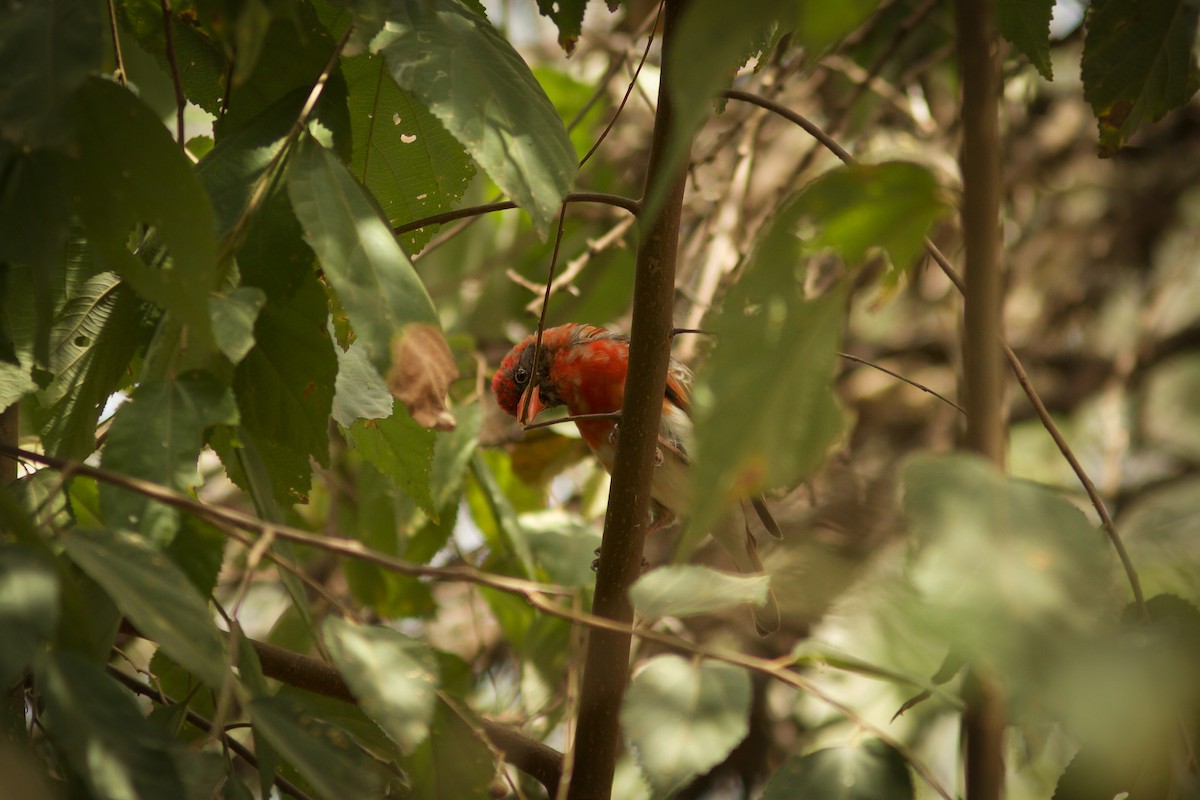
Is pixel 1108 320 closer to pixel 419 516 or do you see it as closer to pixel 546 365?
pixel 546 365

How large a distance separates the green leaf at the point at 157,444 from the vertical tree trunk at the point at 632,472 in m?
0.63

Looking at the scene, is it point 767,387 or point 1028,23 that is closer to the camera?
point 767,387

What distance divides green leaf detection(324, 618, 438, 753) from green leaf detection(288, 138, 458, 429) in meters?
0.24

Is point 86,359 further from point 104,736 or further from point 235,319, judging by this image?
point 104,736

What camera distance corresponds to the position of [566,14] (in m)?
1.87

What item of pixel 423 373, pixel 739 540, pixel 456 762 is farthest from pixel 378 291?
pixel 739 540

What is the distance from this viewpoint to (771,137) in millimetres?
4734

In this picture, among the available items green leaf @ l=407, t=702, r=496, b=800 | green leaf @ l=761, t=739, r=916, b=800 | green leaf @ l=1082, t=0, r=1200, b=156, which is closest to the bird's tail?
green leaf @ l=1082, t=0, r=1200, b=156

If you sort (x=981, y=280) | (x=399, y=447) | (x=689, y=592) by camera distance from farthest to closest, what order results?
(x=399, y=447), (x=689, y=592), (x=981, y=280)

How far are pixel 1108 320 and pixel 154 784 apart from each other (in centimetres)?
529

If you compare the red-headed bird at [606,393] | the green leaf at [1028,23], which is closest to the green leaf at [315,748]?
the green leaf at [1028,23]

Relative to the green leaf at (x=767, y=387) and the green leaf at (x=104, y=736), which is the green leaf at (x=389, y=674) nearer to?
the green leaf at (x=104, y=736)

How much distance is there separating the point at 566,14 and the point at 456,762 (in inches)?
46.8

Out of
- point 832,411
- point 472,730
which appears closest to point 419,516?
point 472,730
